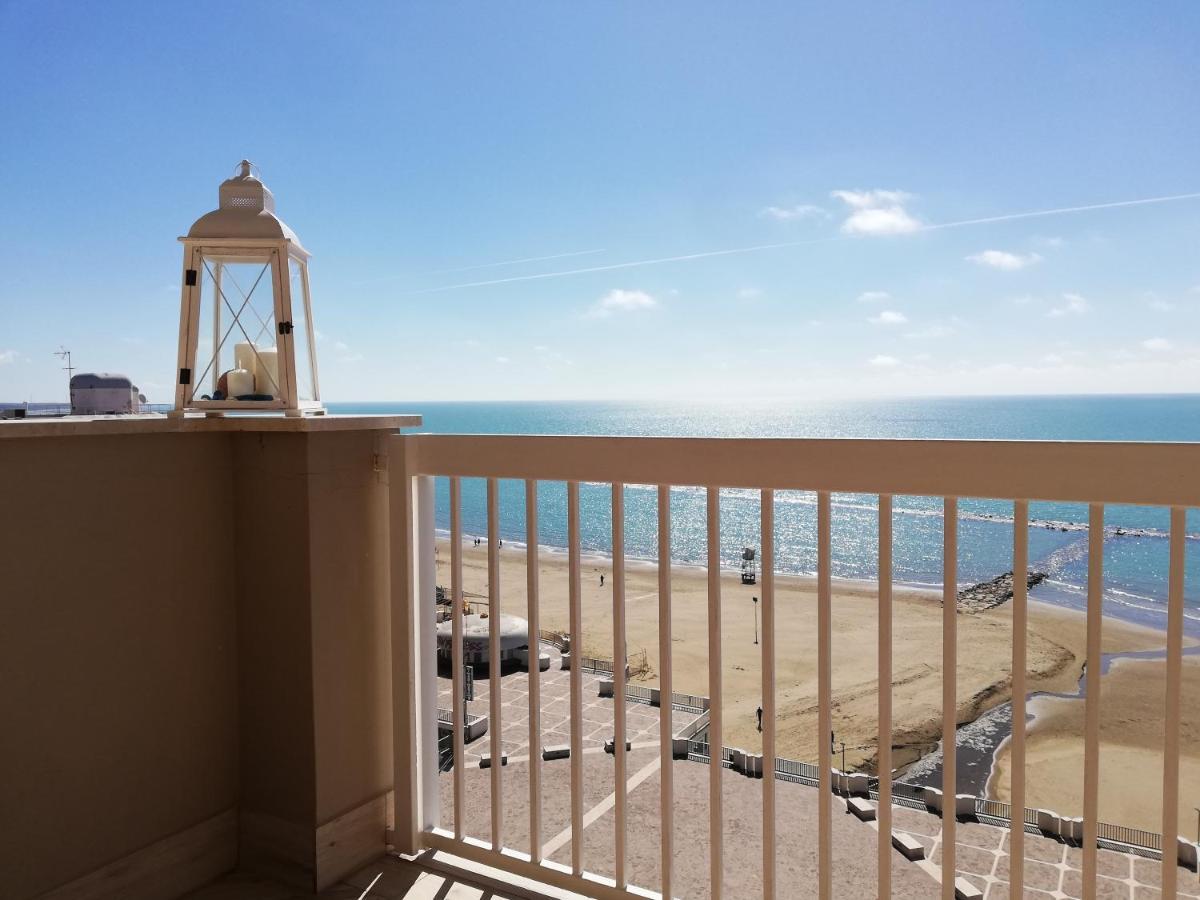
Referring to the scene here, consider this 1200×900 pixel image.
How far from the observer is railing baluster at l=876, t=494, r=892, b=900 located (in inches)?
48.0

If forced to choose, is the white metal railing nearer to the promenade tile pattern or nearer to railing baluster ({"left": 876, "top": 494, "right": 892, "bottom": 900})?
railing baluster ({"left": 876, "top": 494, "right": 892, "bottom": 900})

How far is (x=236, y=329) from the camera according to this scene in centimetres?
187

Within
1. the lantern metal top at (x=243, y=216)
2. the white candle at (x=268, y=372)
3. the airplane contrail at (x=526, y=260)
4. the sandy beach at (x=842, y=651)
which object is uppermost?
the airplane contrail at (x=526, y=260)

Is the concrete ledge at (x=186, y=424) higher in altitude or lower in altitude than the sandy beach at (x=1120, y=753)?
higher

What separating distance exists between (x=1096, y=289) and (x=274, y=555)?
52.7 m

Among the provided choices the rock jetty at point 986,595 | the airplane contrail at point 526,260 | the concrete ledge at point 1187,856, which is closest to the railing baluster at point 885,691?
the concrete ledge at point 1187,856

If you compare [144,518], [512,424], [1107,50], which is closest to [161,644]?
[144,518]

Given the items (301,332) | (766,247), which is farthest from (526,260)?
(301,332)

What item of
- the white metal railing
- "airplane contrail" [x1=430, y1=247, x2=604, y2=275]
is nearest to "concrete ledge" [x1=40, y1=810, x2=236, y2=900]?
the white metal railing

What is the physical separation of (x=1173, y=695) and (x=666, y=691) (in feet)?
2.64

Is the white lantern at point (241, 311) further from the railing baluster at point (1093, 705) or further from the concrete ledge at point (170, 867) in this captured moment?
the railing baluster at point (1093, 705)

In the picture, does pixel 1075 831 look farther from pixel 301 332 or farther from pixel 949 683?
pixel 301 332

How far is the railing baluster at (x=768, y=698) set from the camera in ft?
4.25

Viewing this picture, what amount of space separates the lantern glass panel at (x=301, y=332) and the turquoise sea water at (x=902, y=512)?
1.01m
